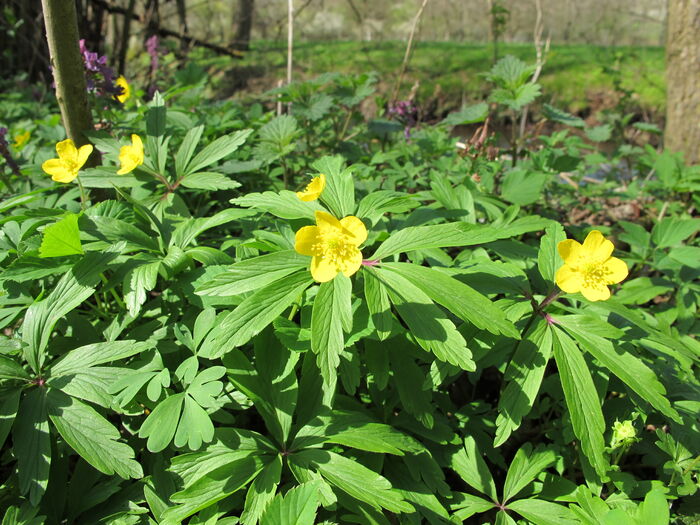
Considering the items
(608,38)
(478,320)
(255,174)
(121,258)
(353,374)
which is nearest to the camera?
(478,320)

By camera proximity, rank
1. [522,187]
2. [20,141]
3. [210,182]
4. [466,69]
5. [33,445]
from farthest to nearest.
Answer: [466,69] → [20,141] → [522,187] → [210,182] → [33,445]

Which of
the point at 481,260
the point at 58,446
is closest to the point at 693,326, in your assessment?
the point at 481,260

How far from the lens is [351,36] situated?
14805 millimetres

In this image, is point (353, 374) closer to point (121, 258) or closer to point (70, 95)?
point (121, 258)

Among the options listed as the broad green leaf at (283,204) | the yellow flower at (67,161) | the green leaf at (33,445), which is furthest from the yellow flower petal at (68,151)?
the green leaf at (33,445)

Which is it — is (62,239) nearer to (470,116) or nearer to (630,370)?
(630,370)

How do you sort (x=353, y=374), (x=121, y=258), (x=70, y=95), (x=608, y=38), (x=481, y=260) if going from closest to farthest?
(x=353, y=374) < (x=121, y=258) < (x=481, y=260) < (x=70, y=95) < (x=608, y=38)

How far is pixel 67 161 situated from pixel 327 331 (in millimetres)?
1335

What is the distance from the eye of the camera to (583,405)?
50.6 inches

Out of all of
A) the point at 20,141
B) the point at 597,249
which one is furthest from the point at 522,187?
the point at 20,141

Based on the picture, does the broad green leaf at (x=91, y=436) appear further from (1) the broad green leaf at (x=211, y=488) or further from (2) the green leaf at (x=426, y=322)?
(2) the green leaf at (x=426, y=322)

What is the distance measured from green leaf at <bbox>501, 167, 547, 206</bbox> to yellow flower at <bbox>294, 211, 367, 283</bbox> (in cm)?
120

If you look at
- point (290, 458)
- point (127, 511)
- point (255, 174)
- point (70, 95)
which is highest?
point (70, 95)

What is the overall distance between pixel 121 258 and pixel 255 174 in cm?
112
